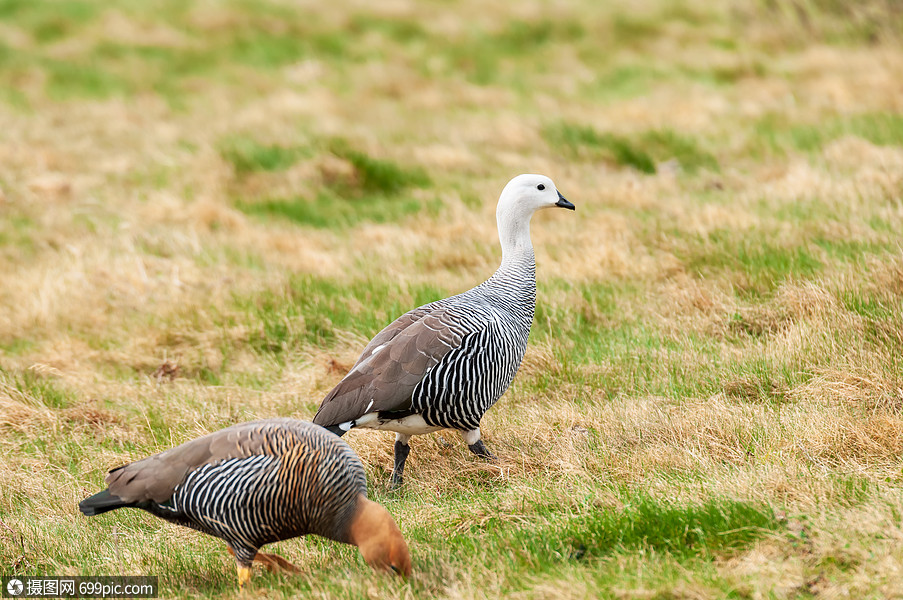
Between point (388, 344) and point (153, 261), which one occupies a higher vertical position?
point (388, 344)

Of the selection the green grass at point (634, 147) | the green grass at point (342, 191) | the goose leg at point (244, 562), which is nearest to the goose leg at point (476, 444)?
the goose leg at point (244, 562)

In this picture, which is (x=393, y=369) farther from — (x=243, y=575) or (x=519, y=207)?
(x=519, y=207)

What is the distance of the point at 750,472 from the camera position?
4.50 meters

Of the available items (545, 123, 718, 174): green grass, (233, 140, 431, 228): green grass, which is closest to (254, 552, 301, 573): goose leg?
(233, 140, 431, 228): green grass

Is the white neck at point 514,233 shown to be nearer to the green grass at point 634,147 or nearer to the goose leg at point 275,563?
the goose leg at point 275,563

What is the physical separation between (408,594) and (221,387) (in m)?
3.30

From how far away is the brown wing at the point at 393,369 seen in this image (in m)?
5.14

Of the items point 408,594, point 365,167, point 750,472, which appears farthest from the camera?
point 365,167

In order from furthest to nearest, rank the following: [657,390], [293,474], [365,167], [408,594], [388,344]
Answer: [365,167] < [657,390] < [388,344] < [293,474] < [408,594]

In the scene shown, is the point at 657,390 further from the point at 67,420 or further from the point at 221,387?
the point at 67,420

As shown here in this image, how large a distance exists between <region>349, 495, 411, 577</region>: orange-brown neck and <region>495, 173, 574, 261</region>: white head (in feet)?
8.52

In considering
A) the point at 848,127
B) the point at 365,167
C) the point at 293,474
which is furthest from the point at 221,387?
the point at 848,127

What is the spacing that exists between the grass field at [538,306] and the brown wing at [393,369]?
57cm

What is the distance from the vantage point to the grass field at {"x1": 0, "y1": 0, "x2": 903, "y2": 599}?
425 centimetres
